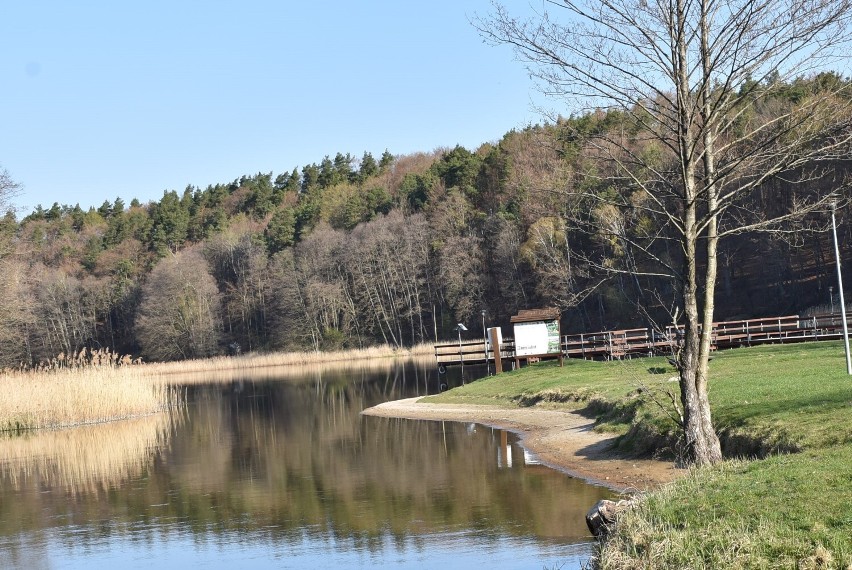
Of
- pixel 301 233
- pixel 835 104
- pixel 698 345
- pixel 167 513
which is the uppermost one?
pixel 301 233

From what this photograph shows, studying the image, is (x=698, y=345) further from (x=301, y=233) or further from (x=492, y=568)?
(x=301, y=233)

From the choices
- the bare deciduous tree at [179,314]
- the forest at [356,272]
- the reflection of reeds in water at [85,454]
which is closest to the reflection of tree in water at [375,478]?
the reflection of reeds in water at [85,454]

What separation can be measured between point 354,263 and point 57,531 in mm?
76771

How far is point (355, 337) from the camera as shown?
301 feet

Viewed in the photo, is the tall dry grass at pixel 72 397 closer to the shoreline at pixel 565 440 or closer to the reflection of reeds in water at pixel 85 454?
the reflection of reeds in water at pixel 85 454

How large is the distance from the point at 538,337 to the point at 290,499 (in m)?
22.3

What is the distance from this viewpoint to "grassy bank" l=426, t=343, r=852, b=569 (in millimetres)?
8625

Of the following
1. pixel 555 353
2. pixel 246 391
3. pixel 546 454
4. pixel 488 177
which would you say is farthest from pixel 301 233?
pixel 546 454

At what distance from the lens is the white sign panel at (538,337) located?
40.1m

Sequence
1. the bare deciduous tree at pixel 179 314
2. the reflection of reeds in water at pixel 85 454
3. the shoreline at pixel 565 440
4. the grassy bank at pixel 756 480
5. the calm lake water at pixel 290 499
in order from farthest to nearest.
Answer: the bare deciduous tree at pixel 179 314 < the reflection of reeds in water at pixel 85 454 < the shoreline at pixel 565 440 < the calm lake water at pixel 290 499 < the grassy bank at pixel 756 480

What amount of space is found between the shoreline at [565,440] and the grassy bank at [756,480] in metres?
0.61

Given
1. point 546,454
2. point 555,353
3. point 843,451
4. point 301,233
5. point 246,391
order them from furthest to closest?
point 301,233 < point 246,391 < point 555,353 < point 546,454 < point 843,451

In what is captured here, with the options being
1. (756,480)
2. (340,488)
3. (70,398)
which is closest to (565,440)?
(340,488)

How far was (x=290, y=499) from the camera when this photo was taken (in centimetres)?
1939
